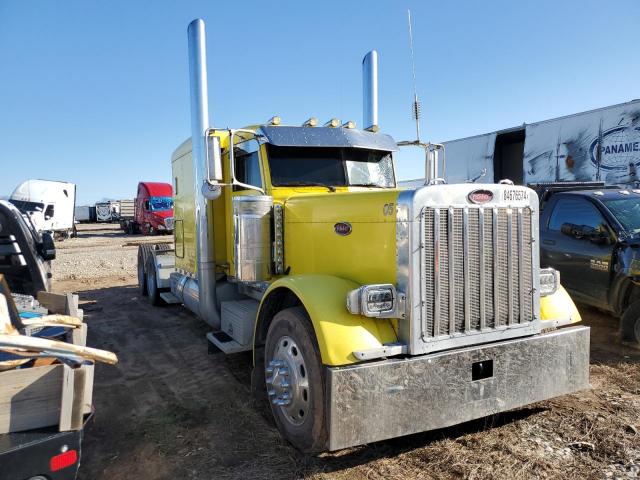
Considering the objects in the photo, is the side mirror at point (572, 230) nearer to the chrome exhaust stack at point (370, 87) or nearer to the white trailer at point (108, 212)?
the chrome exhaust stack at point (370, 87)

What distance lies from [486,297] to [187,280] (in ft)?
14.9

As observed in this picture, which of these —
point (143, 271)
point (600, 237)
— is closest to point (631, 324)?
point (600, 237)

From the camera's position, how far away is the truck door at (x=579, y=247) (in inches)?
228

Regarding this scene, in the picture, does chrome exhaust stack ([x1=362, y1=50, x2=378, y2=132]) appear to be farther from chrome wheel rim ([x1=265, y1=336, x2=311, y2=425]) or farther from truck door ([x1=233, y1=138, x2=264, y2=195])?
chrome wheel rim ([x1=265, y1=336, x2=311, y2=425])

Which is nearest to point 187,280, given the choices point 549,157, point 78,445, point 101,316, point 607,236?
point 101,316

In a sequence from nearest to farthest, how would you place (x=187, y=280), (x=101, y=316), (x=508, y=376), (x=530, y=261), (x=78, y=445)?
1. (x=78, y=445)
2. (x=508, y=376)
3. (x=530, y=261)
4. (x=187, y=280)
5. (x=101, y=316)

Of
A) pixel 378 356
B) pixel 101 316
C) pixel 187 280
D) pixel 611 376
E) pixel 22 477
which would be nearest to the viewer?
pixel 22 477

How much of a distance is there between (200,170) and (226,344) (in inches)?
84.9

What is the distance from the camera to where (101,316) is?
→ 25.5 ft

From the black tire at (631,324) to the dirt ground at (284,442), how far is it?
0.47ft

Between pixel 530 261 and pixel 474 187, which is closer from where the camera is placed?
pixel 474 187

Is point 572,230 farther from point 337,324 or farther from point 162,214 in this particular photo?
point 162,214

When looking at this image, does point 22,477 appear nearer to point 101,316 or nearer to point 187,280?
point 187,280

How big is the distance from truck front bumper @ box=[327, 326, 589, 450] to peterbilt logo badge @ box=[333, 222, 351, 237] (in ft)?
3.55
